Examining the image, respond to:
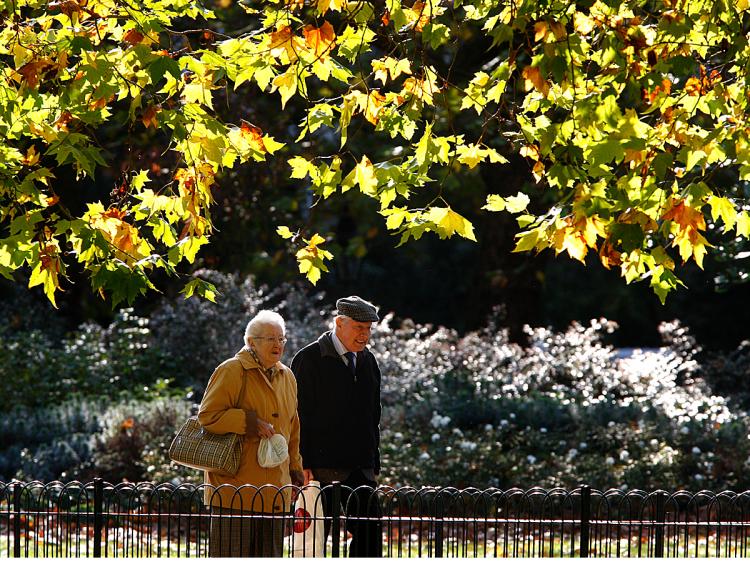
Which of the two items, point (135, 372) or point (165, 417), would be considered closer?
point (165, 417)

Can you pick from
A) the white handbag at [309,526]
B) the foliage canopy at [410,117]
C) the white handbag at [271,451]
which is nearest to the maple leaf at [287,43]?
the foliage canopy at [410,117]

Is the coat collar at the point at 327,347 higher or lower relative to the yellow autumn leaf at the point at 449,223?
lower

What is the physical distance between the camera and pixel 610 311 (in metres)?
32.8

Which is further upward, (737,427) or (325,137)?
(325,137)

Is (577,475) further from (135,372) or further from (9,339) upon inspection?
(9,339)

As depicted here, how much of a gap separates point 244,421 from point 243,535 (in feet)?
2.14

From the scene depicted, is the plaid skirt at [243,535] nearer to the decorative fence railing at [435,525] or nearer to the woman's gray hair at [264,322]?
the decorative fence railing at [435,525]

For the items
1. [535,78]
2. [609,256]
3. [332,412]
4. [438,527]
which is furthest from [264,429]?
[535,78]

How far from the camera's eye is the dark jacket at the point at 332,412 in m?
7.88

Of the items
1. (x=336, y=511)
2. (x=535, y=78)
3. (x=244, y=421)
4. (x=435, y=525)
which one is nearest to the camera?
(x=535, y=78)

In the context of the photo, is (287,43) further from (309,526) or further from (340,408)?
(309,526)

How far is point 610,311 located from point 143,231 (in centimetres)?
1705

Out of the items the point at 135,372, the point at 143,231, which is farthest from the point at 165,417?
the point at 143,231

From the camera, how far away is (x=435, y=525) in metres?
8.33
